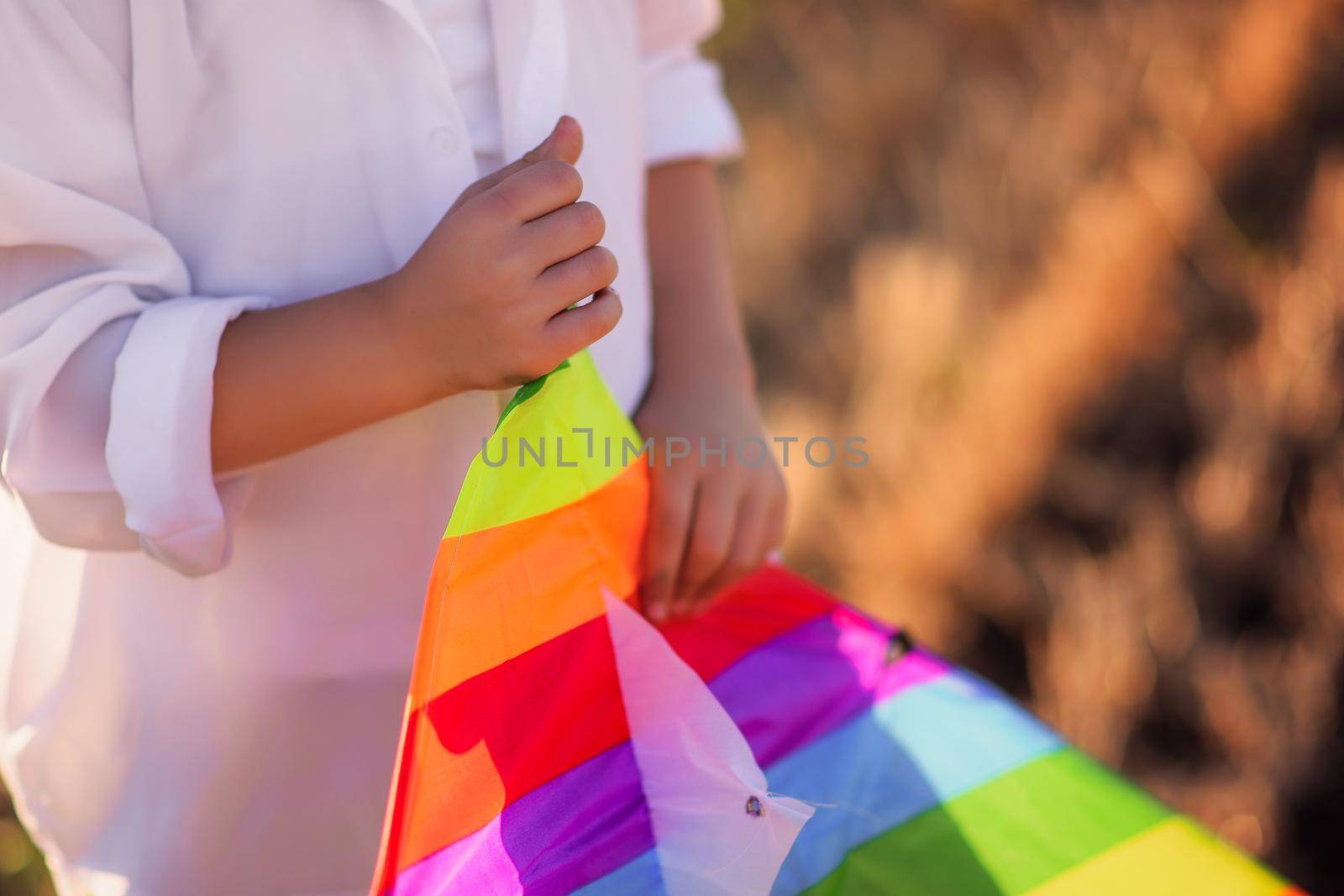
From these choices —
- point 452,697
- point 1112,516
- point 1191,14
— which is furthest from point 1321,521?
point 452,697

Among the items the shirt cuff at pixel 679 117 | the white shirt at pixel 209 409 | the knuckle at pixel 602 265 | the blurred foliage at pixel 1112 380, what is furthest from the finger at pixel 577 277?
the blurred foliage at pixel 1112 380

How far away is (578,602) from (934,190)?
6.43 feet

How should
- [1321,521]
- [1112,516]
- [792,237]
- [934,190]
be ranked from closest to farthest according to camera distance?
[1321,521]
[1112,516]
[934,190]
[792,237]

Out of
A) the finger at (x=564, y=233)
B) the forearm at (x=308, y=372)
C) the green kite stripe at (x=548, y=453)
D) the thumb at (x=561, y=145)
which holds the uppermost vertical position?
the thumb at (x=561, y=145)

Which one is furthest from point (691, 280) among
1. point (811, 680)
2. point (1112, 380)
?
point (1112, 380)

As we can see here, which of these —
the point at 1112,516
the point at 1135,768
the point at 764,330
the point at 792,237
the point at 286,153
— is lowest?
the point at 1135,768

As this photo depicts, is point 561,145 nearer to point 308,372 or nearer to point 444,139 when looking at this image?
point 444,139

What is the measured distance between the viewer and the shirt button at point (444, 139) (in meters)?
0.59

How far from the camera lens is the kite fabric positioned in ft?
1.62

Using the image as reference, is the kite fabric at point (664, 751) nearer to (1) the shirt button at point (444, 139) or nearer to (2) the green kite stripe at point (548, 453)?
(2) the green kite stripe at point (548, 453)

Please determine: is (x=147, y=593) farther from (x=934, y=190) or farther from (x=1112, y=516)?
(x=934, y=190)

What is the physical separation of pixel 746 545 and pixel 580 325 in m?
0.27

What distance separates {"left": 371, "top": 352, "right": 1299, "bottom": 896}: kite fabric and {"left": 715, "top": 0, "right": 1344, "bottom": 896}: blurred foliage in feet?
2.78

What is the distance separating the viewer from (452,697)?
0.50m
